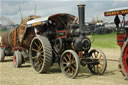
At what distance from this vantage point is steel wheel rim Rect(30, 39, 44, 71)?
7.46 meters

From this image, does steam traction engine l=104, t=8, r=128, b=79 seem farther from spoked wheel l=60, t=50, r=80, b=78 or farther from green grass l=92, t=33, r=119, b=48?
green grass l=92, t=33, r=119, b=48

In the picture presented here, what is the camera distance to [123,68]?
5379mm

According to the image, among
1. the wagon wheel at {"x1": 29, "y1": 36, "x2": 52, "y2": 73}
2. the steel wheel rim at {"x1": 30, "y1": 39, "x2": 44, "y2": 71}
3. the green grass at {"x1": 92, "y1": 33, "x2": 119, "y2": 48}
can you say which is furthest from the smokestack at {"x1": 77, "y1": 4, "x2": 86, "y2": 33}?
the green grass at {"x1": 92, "y1": 33, "x2": 119, "y2": 48}

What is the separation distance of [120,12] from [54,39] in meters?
2.90

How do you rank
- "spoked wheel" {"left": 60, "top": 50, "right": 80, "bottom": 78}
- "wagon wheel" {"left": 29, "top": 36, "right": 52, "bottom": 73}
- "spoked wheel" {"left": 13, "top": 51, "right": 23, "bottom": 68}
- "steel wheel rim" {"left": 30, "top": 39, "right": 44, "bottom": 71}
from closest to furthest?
1. "spoked wheel" {"left": 60, "top": 50, "right": 80, "bottom": 78}
2. "wagon wheel" {"left": 29, "top": 36, "right": 52, "bottom": 73}
3. "steel wheel rim" {"left": 30, "top": 39, "right": 44, "bottom": 71}
4. "spoked wheel" {"left": 13, "top": 51, "right": 23, "bottom": 68}

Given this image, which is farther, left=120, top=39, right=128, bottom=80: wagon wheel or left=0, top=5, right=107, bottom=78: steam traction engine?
left=0, top=5, right=107, bottom=78: steam traction engine

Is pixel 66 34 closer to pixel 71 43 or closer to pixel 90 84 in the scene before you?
pixel 71 43

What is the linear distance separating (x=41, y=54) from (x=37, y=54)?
0.18 meters

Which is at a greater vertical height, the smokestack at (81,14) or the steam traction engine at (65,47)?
the smokestack at (81,14)

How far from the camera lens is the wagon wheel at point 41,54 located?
7001mm

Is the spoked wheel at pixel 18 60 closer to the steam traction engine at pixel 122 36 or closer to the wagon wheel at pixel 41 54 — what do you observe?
the wagon wheel at pixel 41 54

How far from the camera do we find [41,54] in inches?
294

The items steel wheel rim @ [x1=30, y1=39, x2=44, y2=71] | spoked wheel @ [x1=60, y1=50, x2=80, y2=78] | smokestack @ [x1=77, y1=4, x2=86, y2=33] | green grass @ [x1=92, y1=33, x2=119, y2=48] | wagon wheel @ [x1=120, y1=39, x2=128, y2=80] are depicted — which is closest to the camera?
wagon wheel @ [x1=120, y1=39, x2=128, y2=80]

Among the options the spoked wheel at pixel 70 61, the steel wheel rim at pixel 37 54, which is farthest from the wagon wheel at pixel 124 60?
the steel wheel rim at pixel 37 54
